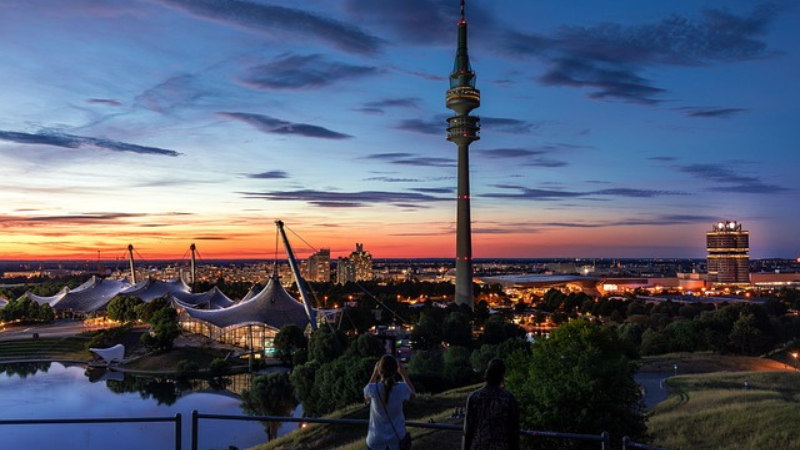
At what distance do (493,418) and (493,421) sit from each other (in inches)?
1.3

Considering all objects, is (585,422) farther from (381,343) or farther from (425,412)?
(381,343)

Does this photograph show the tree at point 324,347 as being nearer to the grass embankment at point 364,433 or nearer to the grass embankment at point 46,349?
the grass embankment at point 364,433

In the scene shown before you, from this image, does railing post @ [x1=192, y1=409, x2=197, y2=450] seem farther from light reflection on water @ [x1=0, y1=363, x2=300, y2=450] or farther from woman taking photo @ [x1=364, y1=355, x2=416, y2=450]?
light reflection on water @ [x1=0, y1=363, x2=300, y2=450]

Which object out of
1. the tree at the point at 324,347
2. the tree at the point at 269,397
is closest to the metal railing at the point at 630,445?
the tree at the point at 269,397

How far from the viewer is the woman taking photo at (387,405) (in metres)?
7.87

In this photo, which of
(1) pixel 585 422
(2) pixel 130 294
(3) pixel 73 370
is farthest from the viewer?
(2) pixel 130 294

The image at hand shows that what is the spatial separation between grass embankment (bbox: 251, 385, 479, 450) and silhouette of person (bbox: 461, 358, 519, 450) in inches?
709

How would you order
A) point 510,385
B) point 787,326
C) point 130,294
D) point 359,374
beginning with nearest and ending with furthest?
point 510,385, point 359,374, point 787,326, point 130,294

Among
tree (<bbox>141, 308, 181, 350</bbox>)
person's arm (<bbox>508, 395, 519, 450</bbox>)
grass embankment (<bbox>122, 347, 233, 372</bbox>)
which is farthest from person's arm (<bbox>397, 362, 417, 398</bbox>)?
tree (<bbox>141, 308, 181, 350</bbox>)

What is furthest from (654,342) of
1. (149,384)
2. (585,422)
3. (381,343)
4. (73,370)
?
(73,370)

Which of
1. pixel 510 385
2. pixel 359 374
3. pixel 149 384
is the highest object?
pixel 510 385

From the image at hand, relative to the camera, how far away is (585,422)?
773 inches

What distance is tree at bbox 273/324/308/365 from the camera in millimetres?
64062

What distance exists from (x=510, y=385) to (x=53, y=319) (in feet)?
294
